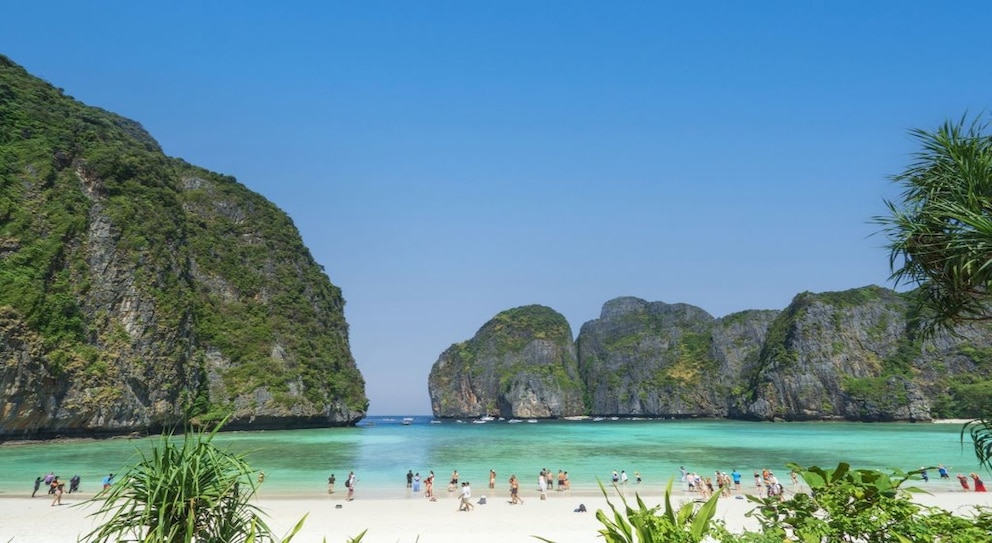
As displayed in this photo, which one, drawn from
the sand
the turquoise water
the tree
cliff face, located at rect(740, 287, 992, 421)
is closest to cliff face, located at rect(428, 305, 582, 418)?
cliff face, located at rect(740, 287, 992, 421)

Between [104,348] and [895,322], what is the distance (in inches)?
6026

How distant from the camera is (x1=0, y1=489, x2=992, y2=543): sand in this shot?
14.6 m

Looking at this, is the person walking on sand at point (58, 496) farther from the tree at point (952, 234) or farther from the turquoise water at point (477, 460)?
the tree at point (952, 234)

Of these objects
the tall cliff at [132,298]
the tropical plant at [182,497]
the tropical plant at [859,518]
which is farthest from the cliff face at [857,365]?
the tropical plant at [182,497]

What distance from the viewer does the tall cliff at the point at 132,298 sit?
173 feet

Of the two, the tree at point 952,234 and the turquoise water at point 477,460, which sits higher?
the tree at point 952,234

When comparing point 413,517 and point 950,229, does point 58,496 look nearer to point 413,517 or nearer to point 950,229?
point 413,517

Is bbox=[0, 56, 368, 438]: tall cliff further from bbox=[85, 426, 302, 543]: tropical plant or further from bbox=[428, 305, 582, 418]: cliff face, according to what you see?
bbox=[428, 305, 582, 418]: cliff face

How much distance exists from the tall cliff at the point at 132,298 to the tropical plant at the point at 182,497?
2281 inches

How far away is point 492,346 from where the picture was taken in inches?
7771

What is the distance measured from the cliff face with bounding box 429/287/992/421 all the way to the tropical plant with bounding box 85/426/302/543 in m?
101

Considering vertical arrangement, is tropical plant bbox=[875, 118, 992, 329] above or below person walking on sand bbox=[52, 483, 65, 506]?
above

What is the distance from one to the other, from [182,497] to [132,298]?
72.8 metres

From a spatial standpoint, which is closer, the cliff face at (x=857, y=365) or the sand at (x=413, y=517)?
the sand at (x=413, y=517)
